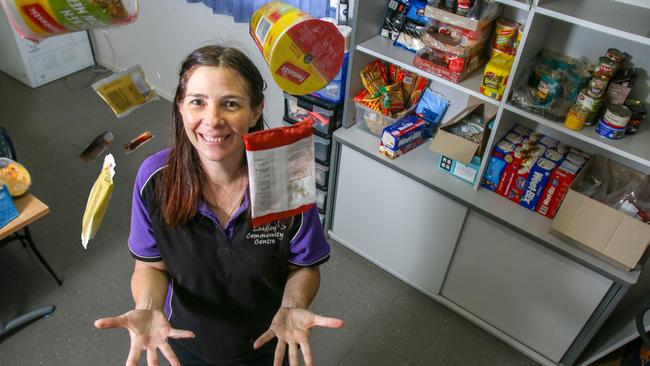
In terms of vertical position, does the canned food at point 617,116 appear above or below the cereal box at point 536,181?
above

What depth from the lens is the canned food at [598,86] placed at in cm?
163

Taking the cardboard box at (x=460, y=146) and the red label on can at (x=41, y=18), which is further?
the cardboard box at (x=460, y=146)

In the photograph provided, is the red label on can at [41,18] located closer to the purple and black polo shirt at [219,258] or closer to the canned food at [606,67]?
the purple and black polo shirt at [219,258]

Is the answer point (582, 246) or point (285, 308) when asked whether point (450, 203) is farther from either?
point (285, 308)

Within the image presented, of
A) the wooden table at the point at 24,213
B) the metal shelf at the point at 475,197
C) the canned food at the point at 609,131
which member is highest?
the canned food at the point at 609,131

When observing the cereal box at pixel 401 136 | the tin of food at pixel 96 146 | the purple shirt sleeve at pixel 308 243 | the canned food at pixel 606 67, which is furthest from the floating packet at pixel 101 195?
the canned food at pixel 606 67

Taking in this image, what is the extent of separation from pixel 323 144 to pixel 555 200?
1.05m

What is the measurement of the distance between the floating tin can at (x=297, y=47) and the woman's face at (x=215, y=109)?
12 cm

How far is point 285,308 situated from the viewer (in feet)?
3.84

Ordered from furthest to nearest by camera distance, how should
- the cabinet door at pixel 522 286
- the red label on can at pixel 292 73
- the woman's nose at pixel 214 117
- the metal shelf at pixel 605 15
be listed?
1. the cabinet door at pixel 522 286
2. the metal shelf at pixel 605 15
3. the red label on can at pixel 292 73
4. the woman's nose at pixel 214 117

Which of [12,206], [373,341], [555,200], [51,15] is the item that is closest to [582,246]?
[555,200]

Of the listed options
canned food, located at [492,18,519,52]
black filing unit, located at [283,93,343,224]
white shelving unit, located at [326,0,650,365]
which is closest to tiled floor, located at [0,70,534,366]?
white shelving unit, located at [326,0,650,365]

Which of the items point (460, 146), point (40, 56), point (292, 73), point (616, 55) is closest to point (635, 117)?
point (616, 55)

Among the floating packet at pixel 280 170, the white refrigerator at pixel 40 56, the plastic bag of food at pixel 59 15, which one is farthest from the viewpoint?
the white refrigerator at pixel 40 56
